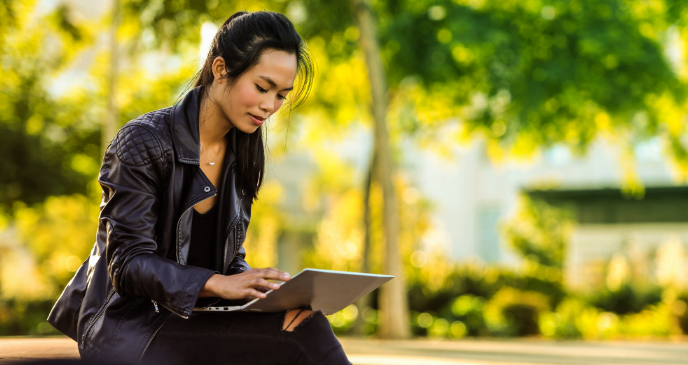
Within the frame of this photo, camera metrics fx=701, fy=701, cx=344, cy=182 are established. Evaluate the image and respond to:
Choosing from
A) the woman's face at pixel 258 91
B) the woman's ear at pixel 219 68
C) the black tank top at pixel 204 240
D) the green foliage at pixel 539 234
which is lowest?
the black tank top at pixel 204 240

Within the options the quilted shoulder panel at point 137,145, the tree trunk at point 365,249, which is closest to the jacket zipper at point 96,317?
the quilted shoulder panel at point 137,145

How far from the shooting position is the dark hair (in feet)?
7.10

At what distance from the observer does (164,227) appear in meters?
2.14

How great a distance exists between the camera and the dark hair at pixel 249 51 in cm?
216

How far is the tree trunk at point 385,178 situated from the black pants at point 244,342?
8502 millimetres

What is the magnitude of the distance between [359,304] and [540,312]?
150 inches

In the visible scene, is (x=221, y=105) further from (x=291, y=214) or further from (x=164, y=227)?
(x=291, y=214)

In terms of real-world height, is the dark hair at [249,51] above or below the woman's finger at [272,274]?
above

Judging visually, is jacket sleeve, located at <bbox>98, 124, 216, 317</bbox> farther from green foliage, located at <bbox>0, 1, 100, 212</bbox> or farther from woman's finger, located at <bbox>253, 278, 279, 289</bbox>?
green foliage, located at <bbox>0, 1, 100, 212</bbox>

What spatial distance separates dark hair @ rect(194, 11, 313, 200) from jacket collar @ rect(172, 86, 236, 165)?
0.20 ft

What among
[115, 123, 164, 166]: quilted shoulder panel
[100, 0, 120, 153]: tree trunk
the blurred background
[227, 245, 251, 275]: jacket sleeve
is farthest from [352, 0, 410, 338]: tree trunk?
[115, 123, 164, 166]: quilted shoulder panel

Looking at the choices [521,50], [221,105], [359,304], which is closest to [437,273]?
[359,304]

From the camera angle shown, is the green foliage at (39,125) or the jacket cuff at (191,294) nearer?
the jacket cuff at (191,294)

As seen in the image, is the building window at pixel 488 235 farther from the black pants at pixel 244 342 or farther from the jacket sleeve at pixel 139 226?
the jacket sleeve at pixel 139 226
